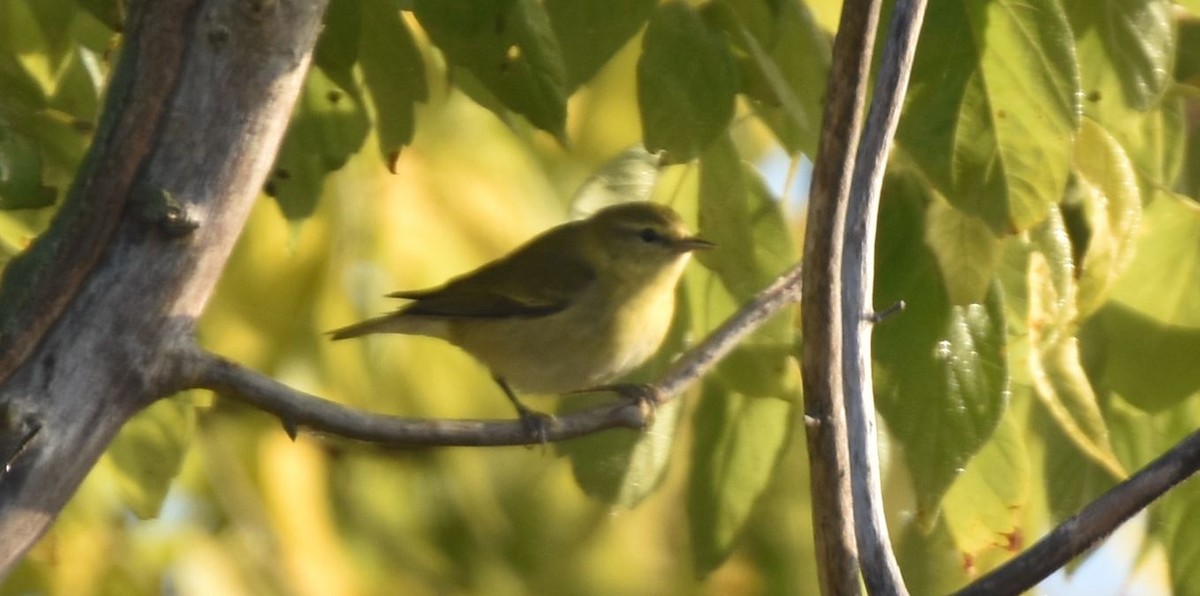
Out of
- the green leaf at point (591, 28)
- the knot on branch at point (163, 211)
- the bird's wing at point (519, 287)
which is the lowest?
the bird's wing at point (519, 287)

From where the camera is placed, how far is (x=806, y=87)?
2.13 metres

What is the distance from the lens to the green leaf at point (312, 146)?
2166mm

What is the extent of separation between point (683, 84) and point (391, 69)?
17.1 inches

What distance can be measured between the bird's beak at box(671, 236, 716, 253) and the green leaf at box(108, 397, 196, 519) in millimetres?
789

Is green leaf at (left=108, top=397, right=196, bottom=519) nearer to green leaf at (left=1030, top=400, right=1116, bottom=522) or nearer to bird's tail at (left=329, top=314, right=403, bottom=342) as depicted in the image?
bird's tail at (left=329, top=314, right=403, bottom=342)

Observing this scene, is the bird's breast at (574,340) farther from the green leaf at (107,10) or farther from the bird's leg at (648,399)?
the green leaf at (107,10)

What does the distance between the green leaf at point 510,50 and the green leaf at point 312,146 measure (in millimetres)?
278

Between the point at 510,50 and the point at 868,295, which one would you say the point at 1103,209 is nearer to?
the point at 868,295

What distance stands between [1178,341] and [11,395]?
1559 mm

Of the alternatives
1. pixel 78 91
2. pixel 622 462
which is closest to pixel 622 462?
pixel 622 462

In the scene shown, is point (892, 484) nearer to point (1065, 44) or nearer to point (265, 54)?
point (1065, 44)

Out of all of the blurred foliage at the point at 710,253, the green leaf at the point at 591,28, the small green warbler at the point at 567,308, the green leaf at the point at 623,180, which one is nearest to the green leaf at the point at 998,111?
the blurred foliage at the point at 710,253

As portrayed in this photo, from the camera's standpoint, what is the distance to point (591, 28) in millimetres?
1973

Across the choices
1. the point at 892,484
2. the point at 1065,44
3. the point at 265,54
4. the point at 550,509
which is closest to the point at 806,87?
the point at 1065,44
